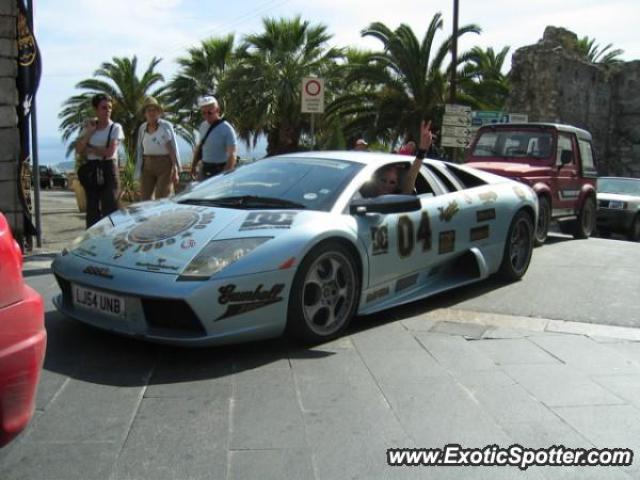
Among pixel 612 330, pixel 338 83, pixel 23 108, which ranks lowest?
pixel 612 330

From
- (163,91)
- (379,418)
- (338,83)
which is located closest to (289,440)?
(379,418)

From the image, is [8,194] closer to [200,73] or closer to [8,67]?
[8,67]

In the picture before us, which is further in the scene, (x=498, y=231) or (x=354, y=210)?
(x=498, y=231)

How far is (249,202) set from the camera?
4.35 m

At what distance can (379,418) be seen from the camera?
9.80ft

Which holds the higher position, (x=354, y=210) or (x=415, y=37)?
(x=415, y=37)

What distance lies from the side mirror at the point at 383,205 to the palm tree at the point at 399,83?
18975 mm

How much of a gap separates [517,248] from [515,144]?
396cm

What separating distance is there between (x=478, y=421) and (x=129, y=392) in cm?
162

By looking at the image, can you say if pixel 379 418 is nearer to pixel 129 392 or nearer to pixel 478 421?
pixel 478 421

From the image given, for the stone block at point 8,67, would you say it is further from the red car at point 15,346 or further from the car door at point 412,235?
the red car at point 15,346

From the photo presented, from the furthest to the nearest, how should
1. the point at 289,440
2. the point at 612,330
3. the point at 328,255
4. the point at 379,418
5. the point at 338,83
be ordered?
1. the point at 338,83
2. the point at 612,330
3. the point at 328,255
4. the point at 379,418
5. the point at 289,440

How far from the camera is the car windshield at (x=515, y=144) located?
31.1ft

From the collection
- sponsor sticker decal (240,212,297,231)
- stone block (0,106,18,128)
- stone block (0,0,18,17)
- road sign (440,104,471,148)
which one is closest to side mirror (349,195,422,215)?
sponsor sticker decal (240,212,297,231)
